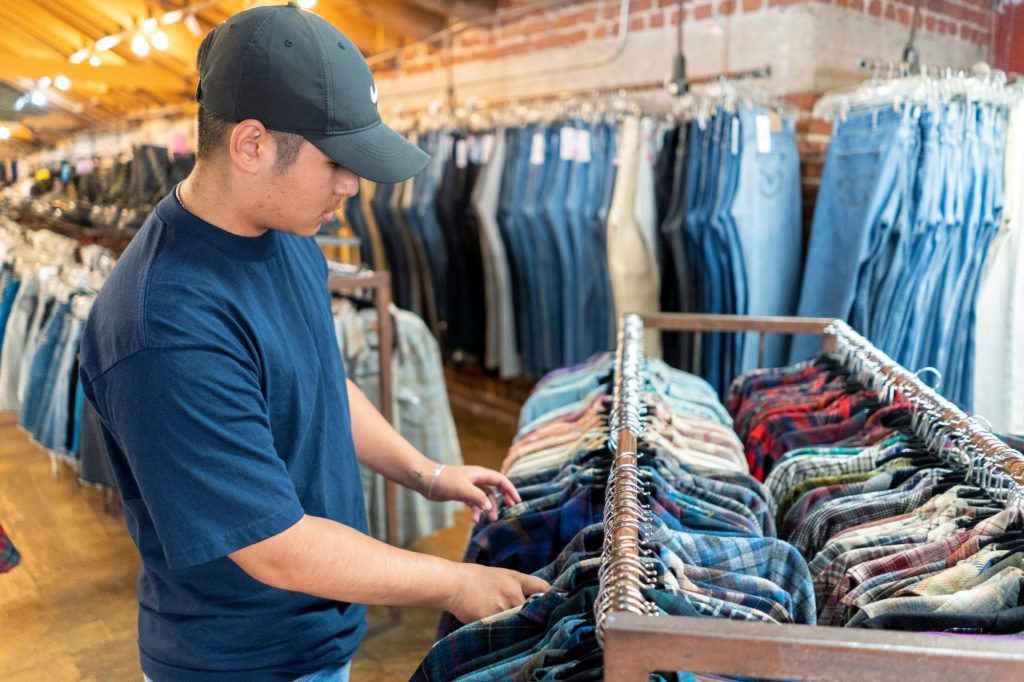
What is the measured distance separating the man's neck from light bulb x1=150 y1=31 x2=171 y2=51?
2117 millimetres

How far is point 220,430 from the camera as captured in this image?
0.96 m

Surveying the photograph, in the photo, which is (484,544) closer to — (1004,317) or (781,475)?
(781,475)

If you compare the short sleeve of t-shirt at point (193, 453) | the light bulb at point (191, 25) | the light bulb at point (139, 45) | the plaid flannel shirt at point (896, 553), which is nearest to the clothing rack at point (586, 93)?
the light bulb at point (191, 25)

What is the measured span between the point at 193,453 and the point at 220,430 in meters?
0.04

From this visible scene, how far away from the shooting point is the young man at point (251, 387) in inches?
38.2

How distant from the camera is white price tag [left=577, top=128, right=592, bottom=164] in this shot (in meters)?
3.60

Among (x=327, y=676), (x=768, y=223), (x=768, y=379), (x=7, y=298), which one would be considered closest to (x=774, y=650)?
(x=327, y=676)

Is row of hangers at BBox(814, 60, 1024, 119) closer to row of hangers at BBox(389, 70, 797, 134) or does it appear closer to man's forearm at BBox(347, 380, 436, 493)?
row of hangers at BBox(389, 70, 797, 134)

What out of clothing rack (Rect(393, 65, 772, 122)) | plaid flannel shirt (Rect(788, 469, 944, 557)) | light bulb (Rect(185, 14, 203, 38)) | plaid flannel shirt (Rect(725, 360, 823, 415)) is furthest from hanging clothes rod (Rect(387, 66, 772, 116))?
plaid flannel shirt (Rect(788, 469, 944, 557))

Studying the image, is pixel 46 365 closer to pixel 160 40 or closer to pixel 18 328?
pixel 18 328

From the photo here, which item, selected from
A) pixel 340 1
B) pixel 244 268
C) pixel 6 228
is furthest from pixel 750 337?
pixel 340 1

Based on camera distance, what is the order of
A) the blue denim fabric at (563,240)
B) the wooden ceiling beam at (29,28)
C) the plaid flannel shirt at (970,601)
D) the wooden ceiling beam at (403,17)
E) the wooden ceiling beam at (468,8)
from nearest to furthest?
1. the plaid flannel shirt at (970,601)
2. the wooden ceiling beam at (29,28)
3. the blue denim fabric at (563,240)
4. the wooden ceiling beam at (468,8)
5. the wooden ceiling beam at (403,17)

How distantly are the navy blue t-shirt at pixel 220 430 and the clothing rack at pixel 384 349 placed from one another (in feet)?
3.76

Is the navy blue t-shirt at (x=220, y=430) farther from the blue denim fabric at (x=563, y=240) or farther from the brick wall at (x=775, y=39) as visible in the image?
the brick wall at (x=775, y=39)
